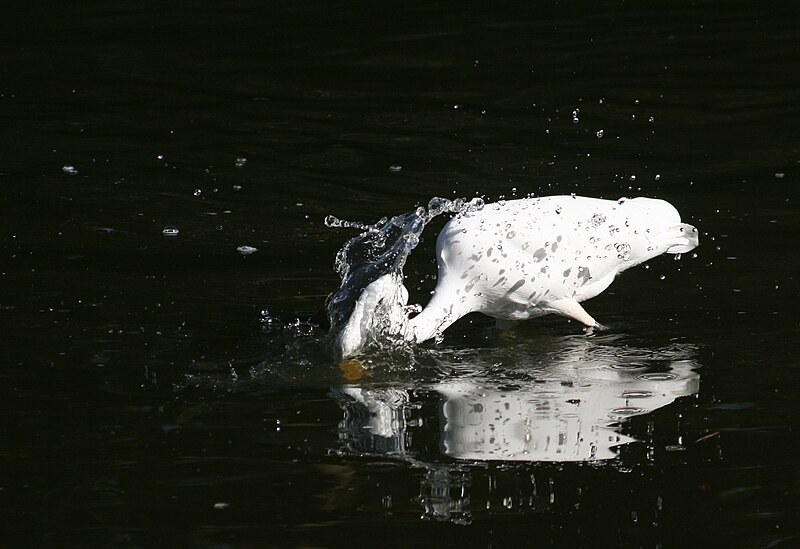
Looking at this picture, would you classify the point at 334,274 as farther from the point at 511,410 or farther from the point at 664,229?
the point at 511,410

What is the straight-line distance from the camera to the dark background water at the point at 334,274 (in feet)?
17.2

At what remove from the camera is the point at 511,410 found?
6.27m

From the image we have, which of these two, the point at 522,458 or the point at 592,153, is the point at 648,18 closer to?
the point at 592,153

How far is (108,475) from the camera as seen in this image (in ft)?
18.2

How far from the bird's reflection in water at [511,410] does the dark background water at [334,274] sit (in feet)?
0.09

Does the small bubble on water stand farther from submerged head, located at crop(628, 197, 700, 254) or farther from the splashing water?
submerged head, located at crop(628, 197, 700, 254)

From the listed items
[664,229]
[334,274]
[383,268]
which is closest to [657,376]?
[664,229]

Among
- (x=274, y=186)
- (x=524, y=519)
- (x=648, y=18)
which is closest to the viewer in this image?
(x=524, y=519)

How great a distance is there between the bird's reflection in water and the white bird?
0.32m

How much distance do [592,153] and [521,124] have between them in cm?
115

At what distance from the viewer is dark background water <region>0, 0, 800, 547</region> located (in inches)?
207

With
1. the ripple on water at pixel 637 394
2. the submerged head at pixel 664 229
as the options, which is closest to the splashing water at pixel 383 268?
the submerged head at pixel 664 229

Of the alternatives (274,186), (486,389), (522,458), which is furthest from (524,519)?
(274,186)

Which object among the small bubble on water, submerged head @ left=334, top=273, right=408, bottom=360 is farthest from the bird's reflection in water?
the small bubble on water
